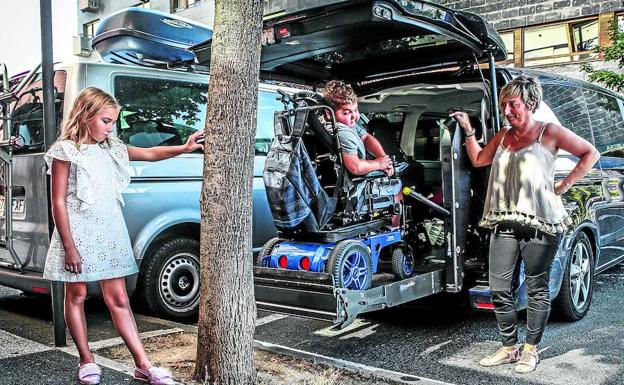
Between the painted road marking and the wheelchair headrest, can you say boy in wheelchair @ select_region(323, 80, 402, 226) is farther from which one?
the painted road marking

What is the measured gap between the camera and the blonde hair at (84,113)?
368cm

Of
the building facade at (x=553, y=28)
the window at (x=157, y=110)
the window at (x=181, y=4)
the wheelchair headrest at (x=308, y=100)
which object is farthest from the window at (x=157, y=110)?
the window at (x=181, y=4)

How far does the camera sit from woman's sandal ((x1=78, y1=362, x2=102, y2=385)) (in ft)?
12.2

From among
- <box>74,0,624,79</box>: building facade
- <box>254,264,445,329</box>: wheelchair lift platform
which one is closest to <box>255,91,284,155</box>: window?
<box>254,264,445,329</box>: wheelchair lift platform

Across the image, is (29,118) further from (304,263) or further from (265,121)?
(304,263)

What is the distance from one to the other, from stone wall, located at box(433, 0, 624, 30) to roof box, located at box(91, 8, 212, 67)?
36.9 ft

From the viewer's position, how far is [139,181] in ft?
17.9

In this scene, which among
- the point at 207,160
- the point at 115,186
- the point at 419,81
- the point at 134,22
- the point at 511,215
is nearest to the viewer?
the point at 207,160

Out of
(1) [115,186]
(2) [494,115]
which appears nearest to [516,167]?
(2) [494,115]

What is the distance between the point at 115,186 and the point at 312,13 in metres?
1.73

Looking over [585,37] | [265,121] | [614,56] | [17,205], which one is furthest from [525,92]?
[585,37]

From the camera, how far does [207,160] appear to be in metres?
3.57

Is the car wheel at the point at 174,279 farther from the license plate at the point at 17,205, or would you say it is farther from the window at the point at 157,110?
the license plate at the point at 17,205

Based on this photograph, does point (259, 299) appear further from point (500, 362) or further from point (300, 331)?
point (500, 362)
